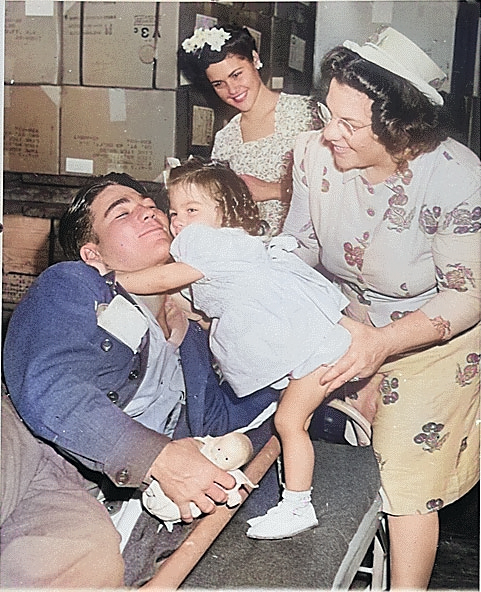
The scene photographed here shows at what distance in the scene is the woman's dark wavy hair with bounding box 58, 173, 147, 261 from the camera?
1.25 meters

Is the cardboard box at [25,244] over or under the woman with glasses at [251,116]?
under

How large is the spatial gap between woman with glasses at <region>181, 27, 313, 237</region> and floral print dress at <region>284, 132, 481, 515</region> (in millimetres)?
25

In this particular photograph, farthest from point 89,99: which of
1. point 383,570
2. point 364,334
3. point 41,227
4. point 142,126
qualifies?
point 383,570

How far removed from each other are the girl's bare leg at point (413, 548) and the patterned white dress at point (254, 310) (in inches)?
12.2

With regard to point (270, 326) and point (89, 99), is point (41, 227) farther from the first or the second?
point (270, 326)

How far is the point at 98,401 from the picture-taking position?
1.21 m

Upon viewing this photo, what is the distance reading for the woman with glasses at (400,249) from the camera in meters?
1.27

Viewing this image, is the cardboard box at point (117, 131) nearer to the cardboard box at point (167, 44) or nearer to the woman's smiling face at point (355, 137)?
the cardboard box at point (167, 44)

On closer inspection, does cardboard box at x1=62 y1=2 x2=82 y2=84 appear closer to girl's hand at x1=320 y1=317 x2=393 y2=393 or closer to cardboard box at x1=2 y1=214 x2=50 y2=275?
cardboard box at x1=2 y1=214 x2=50 y2=275

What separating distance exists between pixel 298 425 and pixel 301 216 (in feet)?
1.08

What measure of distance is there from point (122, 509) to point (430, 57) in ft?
2.75

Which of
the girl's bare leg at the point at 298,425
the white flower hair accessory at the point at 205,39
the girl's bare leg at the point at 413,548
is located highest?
the white flower hair accessory at the point at 205,39

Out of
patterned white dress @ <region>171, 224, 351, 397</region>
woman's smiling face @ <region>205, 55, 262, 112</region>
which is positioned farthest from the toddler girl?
woman's smiling face @ <region>205, 55, 262, 112</region>

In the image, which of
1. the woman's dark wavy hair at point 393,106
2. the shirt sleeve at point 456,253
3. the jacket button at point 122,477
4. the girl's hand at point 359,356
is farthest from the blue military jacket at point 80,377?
the woman's dark wavy hair at point 393,106
